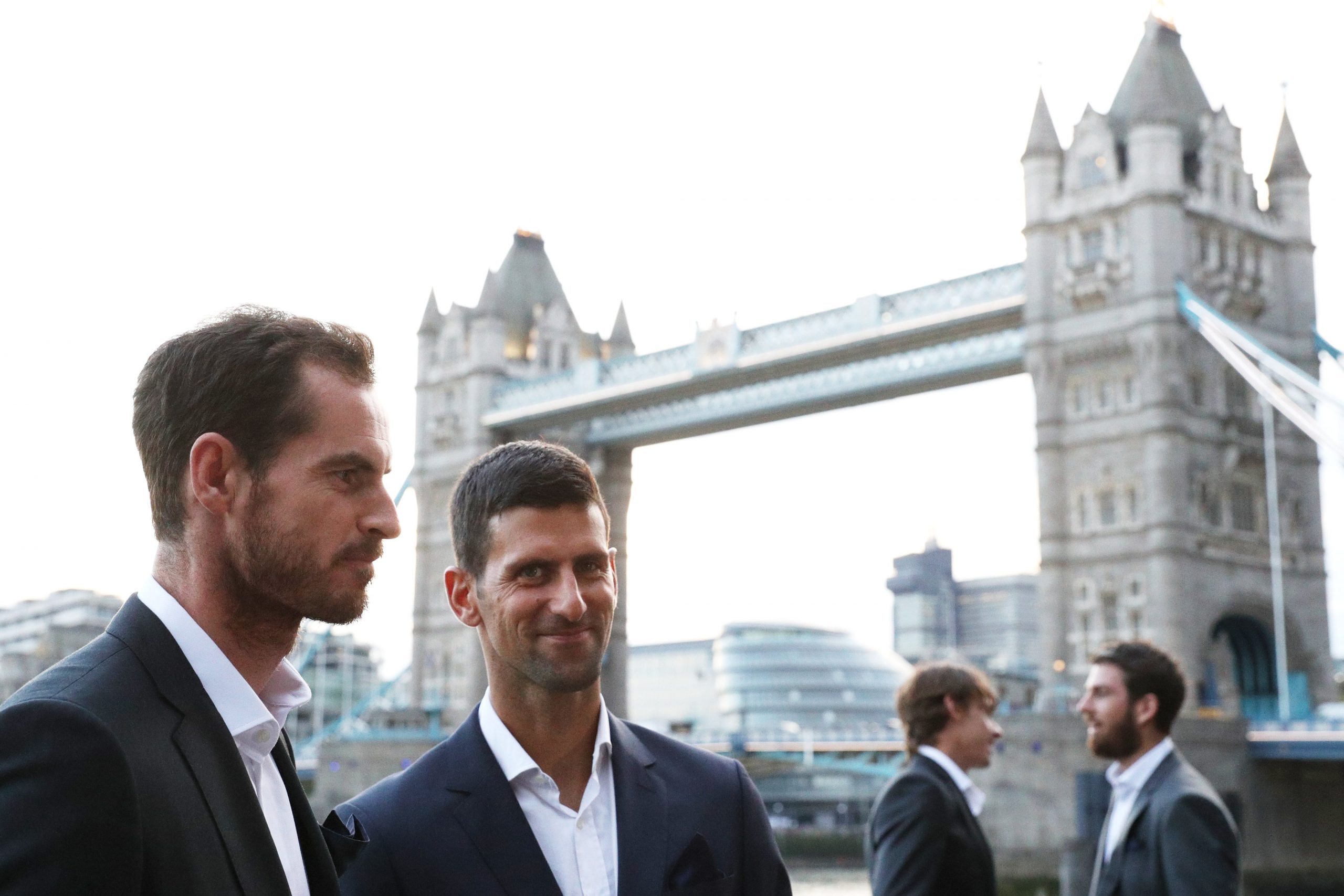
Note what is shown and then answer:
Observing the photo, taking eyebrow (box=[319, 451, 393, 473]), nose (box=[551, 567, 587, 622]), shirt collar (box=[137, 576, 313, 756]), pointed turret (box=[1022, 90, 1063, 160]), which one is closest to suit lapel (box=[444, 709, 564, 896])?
nose (box=[551, 567, 587, 622])

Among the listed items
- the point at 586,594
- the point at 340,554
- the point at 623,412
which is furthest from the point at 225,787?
A: the point at 623,412

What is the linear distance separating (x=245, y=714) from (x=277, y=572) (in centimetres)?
15

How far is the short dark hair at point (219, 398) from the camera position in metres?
1.72

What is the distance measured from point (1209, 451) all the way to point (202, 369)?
90.6 feet

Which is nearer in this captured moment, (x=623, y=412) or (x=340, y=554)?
(x=340, y=554)

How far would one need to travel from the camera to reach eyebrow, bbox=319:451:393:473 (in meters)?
1.76

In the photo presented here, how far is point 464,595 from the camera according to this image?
8.17ft

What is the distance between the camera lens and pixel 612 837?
231 centimetres

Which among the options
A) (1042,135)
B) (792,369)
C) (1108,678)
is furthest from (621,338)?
(1108,678)

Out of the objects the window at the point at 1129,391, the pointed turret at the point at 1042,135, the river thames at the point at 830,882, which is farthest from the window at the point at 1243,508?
the river thames at the point at 830,882

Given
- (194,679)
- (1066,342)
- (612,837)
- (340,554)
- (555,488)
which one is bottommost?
(612,837)

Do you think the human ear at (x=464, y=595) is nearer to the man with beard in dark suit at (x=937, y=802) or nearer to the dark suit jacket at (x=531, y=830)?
the dark suit jacket at (x=531, y=830)

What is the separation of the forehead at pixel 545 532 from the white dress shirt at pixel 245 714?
1.78 feet

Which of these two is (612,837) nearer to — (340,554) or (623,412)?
(340,554)
